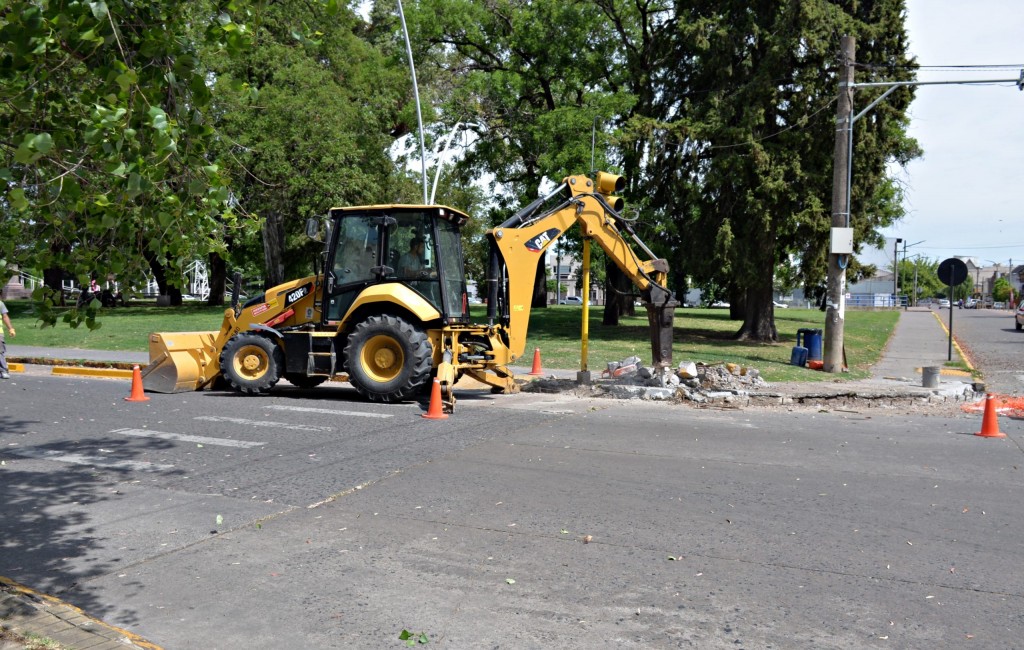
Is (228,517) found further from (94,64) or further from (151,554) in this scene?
(94,64)

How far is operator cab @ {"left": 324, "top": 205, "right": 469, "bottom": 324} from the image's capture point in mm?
12750

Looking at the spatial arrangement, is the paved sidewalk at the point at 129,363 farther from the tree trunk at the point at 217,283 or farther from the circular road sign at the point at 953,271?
the tree trunk at the point at 217,283

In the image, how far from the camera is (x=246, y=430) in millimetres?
10375

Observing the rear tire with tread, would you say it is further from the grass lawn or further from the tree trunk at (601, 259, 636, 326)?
the tree trunk at (601, 259, 636, 326)

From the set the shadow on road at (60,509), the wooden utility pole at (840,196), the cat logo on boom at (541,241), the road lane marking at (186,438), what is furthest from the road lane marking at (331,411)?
the wooden utility pole at (840,196)

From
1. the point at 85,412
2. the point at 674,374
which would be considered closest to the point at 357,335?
the point at 85,412

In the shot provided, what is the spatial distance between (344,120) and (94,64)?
3169 cm

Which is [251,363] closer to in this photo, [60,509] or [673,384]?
[60,509]

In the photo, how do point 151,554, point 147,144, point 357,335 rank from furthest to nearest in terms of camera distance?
point 357,335, point 151,554, point 147,144

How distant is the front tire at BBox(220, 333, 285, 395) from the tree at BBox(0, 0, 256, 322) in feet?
26.8

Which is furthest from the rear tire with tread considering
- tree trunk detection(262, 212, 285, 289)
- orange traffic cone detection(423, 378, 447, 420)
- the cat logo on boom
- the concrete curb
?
tree trunk detection(262, 212, 285, 289)

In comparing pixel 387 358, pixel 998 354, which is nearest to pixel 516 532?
pixel 387 358

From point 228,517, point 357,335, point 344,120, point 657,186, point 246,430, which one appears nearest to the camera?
point 228,517

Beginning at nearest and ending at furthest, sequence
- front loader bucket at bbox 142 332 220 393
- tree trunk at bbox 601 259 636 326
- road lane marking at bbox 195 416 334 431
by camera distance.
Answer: road lane marking at bbox 195 416 334 431, front loader bucket at bbox 142 332 220 393, tree trunk at bbox 601 259 636 326
